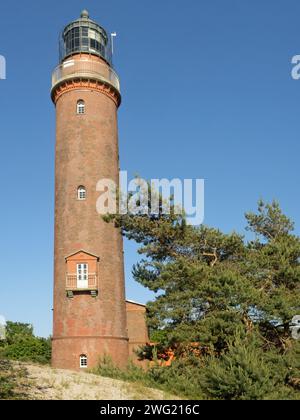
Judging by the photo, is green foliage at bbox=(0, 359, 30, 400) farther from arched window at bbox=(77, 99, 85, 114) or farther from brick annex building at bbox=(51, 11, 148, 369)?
arched window at bbox=(77, 99, 85, 114)

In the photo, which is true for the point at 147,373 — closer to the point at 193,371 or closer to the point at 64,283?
the point at 193,371

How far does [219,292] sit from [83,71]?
17.2 metres

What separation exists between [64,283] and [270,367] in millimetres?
12717

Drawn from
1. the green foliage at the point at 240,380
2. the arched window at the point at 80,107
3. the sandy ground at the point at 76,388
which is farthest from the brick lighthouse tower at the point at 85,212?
the green foliage at the point at 240,380

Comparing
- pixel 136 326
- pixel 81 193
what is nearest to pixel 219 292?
pixel 81 193

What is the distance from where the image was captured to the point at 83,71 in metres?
29.2

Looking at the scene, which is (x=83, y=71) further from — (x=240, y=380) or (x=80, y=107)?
(x=240, y=380)

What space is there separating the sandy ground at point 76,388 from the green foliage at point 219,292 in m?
2.36

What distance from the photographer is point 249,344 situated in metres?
18.8

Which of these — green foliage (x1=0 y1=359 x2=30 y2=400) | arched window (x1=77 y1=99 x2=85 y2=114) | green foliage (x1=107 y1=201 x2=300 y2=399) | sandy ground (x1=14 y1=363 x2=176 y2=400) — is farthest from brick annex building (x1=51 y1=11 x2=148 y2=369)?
green foliage (x1=0 y1=359 x2=30 y2=400)

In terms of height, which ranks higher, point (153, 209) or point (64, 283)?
point (153, 209)

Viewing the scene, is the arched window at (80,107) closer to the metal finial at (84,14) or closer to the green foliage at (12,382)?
the metal finial at (84,14)

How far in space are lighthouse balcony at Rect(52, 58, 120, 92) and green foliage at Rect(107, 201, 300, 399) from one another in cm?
1109
